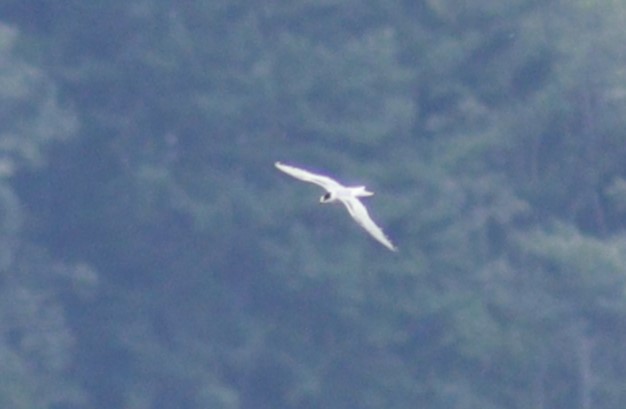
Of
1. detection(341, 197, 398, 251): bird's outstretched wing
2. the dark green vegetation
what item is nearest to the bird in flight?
detection(341, 197, 398, 251): bird's outstretched wing

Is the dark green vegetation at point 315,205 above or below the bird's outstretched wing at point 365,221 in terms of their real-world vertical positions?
above

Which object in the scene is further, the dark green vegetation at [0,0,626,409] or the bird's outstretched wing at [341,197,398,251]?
the dark green vegetation at [0,0,626,409]

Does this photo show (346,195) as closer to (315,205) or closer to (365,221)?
(365,221)

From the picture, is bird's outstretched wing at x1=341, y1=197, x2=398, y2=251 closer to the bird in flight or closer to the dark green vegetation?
the bird in flight

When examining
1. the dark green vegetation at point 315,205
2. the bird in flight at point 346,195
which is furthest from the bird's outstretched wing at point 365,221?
the dark green vegetation at point 315,205

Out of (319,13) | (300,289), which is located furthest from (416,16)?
(300,289)

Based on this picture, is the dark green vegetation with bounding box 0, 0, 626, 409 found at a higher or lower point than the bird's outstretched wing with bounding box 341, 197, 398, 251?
higher

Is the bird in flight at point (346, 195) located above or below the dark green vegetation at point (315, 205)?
below

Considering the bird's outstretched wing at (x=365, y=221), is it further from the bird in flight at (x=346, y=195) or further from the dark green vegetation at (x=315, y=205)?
the dark green vegetation at (x=315, y=205)

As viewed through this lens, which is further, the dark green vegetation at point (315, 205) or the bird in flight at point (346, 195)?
the dark green vegetation at point (315, 205)

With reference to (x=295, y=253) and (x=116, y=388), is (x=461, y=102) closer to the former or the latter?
(x=295, y=253)
